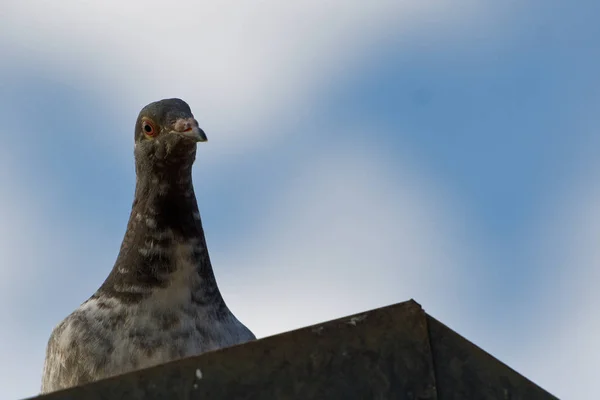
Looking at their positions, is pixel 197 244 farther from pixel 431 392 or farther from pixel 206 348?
pixel 431 392

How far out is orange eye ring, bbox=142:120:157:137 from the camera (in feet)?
26.6

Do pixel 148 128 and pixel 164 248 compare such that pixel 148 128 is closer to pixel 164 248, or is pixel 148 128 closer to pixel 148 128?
pixel 148 128

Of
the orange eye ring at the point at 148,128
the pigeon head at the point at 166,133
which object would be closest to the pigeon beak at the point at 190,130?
the pigeon head at the point at 166,133

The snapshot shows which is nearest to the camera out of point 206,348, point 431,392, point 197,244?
point 431,392

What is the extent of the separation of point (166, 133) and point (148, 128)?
274 millimetres

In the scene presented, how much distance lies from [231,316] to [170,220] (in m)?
0.96

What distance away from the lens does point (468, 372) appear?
11.8 ft

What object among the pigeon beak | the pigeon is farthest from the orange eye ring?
the pigeon beak

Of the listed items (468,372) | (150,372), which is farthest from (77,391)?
(468,372)

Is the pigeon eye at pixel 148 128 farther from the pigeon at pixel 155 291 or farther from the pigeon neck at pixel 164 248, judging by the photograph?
the pigeon neck at pixel 164 248

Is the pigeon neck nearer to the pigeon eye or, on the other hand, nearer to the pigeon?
the pigeon

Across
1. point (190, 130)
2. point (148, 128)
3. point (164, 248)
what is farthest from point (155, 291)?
point (148, 128)

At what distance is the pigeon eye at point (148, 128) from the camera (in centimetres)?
812

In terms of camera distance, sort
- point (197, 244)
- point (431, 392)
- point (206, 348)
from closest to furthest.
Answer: point (431, 392), point (206, 348), point (197, 244)
